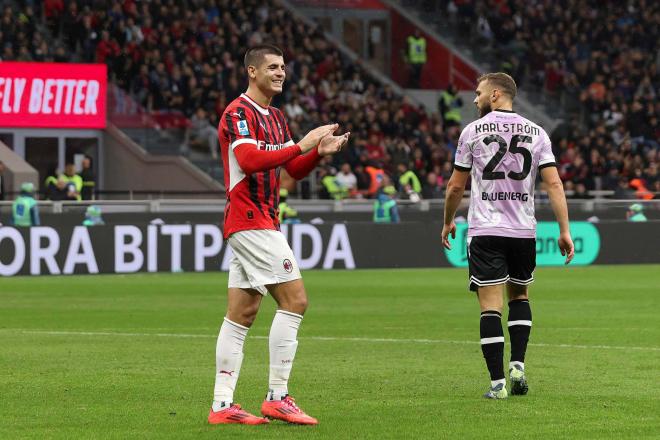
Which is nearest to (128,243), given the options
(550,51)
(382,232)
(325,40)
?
(382,232)

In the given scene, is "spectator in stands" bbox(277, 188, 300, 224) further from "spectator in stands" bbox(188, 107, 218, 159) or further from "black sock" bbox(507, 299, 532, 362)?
"black sock" bbox(507, 299, 532, 362)

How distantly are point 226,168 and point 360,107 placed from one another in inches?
1251

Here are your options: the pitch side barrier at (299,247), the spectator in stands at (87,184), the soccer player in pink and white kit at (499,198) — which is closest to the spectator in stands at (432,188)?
the pitch side barrier at (299,247)

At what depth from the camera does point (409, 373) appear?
11297 millimetres

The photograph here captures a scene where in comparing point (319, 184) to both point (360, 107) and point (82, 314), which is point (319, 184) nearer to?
point (360, 107)

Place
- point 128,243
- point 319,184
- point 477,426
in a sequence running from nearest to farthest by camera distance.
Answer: point 477,426 < point 128,243 < point 319,184

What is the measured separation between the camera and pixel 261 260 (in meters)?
8.48

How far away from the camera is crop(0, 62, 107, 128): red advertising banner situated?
35.1m

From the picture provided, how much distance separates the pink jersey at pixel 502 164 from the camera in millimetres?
9734

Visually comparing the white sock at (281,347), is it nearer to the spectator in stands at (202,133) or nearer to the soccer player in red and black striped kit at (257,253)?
the soccer player in red and black striped kit at (257,253)

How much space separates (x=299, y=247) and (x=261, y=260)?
19.7 meters

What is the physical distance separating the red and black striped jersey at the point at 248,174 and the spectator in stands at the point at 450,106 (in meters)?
32.8

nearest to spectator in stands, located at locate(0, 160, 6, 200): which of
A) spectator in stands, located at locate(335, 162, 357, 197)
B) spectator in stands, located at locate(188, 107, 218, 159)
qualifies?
spectator in stands, located at locate(188, 107, 218, 159)

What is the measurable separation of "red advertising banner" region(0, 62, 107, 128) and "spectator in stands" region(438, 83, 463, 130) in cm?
1013
